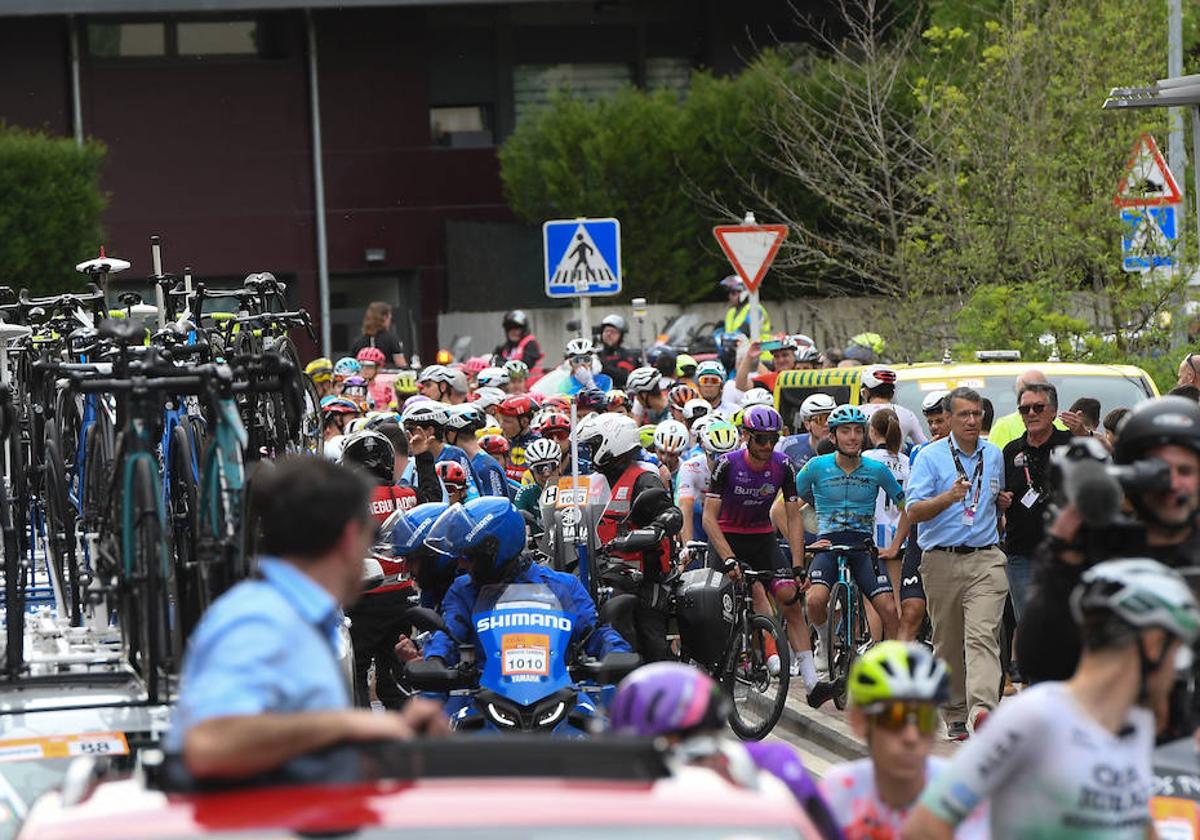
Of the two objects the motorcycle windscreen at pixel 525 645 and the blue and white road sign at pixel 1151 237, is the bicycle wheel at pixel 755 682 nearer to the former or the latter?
the motorcycle windscreen at pixel 525 645

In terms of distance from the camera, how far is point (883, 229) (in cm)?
2528

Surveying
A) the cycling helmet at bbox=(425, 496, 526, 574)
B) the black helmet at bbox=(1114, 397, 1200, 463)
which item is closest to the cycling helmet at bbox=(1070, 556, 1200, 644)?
the black helmet at bbox=(1114, 397, 1200, 463)

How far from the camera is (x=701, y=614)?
47.2 ft

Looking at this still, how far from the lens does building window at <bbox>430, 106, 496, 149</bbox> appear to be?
1695 inches

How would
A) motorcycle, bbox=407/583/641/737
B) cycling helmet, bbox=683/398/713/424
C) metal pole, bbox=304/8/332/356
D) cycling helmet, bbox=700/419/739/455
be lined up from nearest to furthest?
motorcycle, bbox=407/583/641/737 < cycling helmet, bbox=700/419/739/455 < cycling helmet, bbox=683/398/713/424 < metal pole, bbox=304/8/332/356

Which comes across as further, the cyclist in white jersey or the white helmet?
the white helmet

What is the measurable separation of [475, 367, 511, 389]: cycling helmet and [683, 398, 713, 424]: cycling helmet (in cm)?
403

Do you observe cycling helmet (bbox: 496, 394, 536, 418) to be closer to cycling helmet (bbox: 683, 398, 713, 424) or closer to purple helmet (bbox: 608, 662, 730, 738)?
cycling helmet (bbox: 683, 398, 713, 424)

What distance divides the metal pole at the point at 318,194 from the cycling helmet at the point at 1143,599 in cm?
3629

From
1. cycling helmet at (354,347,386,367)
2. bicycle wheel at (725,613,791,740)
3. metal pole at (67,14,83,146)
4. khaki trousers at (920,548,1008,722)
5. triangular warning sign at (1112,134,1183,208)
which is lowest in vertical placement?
bicycle wheel at (725,613,791,740)

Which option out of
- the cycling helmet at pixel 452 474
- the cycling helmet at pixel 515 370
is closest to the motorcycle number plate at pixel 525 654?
the cycling helmet at pixel 452 474

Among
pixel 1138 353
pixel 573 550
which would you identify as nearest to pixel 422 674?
pixel 573 550

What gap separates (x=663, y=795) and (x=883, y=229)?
824 inches

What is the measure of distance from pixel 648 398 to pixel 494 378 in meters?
2.95
